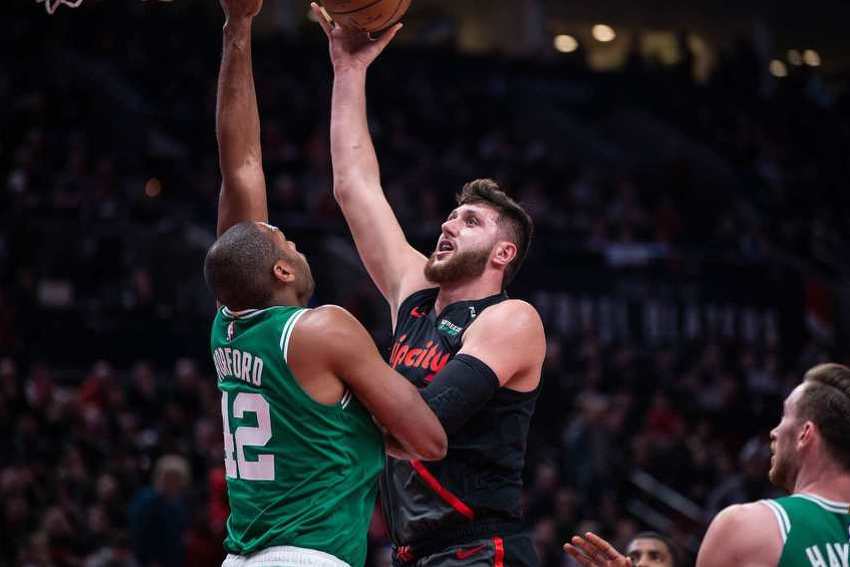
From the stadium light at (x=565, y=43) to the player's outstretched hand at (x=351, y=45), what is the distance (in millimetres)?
22793

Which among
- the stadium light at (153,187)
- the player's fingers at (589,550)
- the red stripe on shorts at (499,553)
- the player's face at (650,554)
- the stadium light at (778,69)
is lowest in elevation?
the player's face at (650,554)

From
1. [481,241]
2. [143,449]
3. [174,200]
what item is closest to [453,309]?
[481,241]

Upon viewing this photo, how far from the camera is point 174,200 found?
1588 centimetres

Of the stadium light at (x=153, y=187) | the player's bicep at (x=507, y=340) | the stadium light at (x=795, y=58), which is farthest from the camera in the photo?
the stadium light at (x=795, y=58)

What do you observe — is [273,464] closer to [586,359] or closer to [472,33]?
[586,359]

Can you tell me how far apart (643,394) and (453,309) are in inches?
433

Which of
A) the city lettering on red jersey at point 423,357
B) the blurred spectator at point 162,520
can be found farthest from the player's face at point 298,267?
the blurred spectator at point 162,520

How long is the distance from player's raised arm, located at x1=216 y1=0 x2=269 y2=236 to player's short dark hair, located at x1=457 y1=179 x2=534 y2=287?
815 mm

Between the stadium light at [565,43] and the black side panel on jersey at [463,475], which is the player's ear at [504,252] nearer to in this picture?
the black side panel on jersey at [463,475]

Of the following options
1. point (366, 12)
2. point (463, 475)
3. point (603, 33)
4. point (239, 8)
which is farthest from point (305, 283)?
point (603, 33)

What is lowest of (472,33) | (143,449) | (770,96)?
(143,449)

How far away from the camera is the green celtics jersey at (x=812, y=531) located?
12.0 ft

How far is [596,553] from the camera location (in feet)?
13.4

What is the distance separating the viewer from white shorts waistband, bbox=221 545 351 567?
12.1ft
